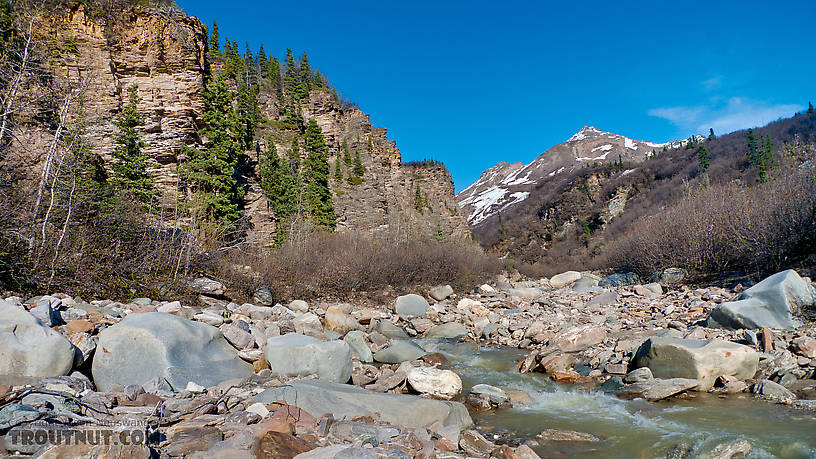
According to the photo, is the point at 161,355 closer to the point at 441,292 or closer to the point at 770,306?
A: the point at 770,306

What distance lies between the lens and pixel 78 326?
538cm

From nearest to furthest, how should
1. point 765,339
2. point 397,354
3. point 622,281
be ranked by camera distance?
point 765,339 → point 397,354 → point 622,281

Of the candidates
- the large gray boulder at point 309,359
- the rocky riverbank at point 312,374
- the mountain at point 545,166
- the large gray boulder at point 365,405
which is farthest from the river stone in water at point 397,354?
the mountain at point 545,166

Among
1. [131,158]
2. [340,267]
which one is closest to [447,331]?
[340,267]

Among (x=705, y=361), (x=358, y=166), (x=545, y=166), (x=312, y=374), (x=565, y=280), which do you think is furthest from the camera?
(x=545, y=166)

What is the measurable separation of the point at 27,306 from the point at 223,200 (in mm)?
12201

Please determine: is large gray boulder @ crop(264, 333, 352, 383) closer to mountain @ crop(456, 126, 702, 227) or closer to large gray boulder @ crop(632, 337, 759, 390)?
Answer: large gray boulder @ crop(632, 337, 759, 390)

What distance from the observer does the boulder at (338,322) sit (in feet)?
33.5

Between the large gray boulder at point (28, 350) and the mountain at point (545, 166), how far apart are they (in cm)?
8368

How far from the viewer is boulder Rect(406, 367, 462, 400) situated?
581cm

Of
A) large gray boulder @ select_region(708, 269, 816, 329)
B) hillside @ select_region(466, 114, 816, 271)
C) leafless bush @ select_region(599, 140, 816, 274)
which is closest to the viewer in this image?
large gray boulder @ select_region(708, 269, 816, 329)

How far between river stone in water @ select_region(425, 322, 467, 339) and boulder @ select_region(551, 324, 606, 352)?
312 cm

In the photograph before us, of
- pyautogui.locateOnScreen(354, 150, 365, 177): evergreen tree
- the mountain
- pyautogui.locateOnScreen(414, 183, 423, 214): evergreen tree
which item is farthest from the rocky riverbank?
the mountain

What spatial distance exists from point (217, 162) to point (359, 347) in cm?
1358
